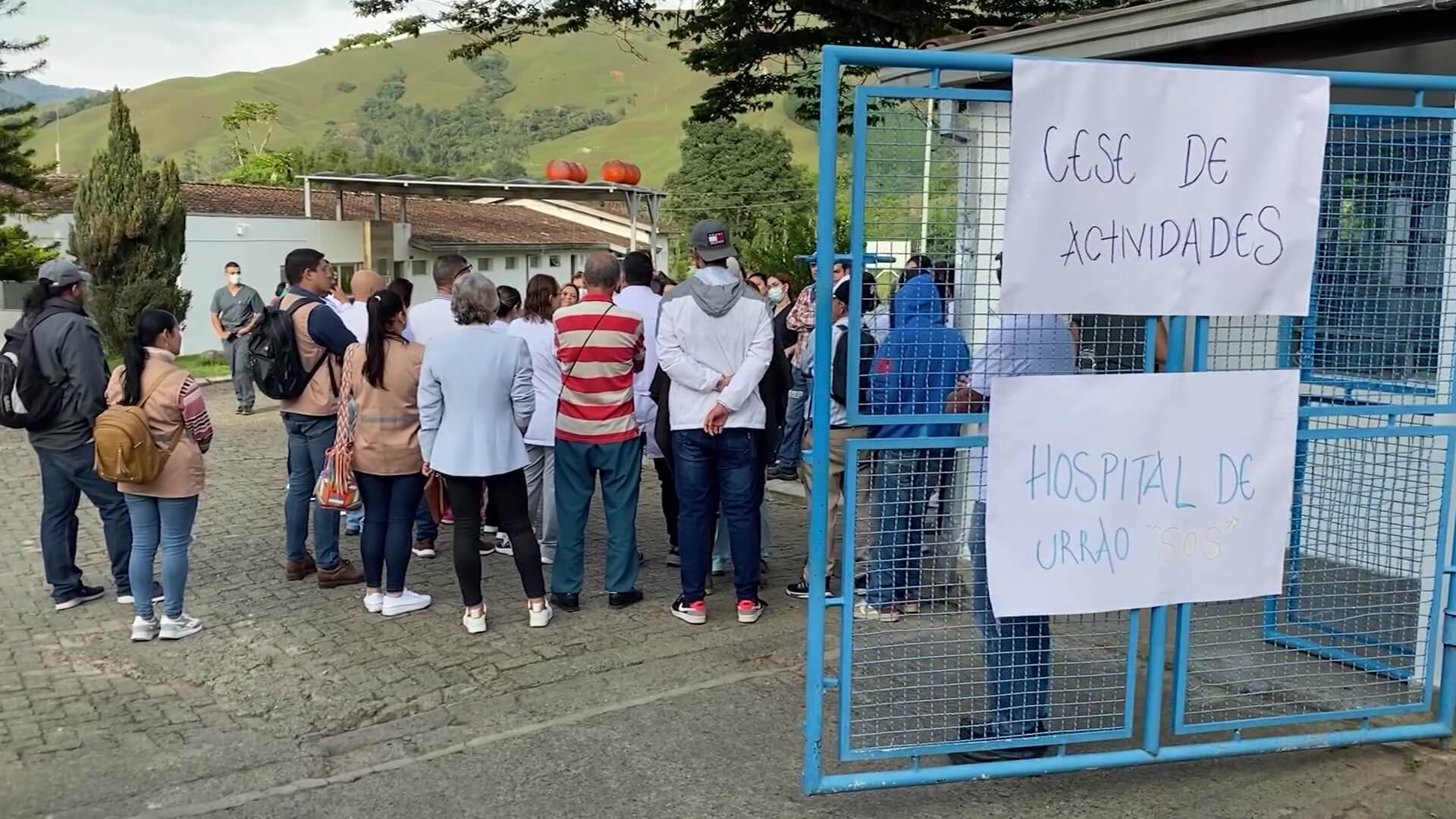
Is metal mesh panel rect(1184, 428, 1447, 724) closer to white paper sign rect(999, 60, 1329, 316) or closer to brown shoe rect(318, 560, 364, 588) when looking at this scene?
white paper sign rect(999, 60, 1329, 316)

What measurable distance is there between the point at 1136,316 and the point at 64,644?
16.8 ft

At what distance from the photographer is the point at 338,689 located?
4797 mm

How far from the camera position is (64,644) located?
5.36 m

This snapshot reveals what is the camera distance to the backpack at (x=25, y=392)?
220 inches

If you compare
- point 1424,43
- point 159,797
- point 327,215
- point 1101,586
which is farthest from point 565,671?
point 327,215

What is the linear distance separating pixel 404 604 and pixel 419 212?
39.3 metres

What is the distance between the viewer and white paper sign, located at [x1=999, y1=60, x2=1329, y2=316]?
11.0 ft

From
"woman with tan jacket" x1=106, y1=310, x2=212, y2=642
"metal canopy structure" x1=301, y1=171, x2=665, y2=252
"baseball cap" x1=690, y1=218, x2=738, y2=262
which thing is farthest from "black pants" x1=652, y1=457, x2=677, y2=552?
"metal canopy structure" x1=301, y1=171, x2=665, y2=252

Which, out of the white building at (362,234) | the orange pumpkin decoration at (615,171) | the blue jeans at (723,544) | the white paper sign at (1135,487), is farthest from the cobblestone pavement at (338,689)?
the orange pumpkin decoration at (615,171)

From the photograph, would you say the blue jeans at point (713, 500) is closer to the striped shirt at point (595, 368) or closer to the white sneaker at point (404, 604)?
the striped shirt at point (595, 368)

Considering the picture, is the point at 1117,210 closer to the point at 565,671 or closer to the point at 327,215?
the point at 565,671

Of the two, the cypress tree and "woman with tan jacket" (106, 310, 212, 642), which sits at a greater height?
the cypress tree

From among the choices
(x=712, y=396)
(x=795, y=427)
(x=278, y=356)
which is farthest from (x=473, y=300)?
(x=795, y=427)

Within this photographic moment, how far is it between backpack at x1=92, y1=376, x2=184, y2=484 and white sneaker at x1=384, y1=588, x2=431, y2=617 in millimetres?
1291
